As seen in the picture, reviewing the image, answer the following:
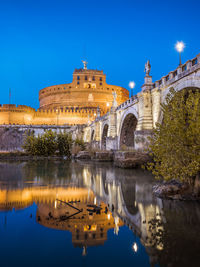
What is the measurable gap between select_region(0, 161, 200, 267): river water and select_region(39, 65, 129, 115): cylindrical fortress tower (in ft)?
255

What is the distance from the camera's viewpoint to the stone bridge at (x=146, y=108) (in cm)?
1395

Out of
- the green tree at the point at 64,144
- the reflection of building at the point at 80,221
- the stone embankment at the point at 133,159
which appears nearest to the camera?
the reflection of building at the point at 80,221

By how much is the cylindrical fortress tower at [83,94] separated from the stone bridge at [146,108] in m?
51.0

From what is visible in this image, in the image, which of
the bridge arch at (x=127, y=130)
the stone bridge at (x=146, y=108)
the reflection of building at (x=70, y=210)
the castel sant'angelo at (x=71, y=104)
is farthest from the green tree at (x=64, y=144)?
the castel sant'angelo at (x=71, y=104)

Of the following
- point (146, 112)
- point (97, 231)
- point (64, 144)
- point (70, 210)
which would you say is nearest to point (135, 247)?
point (97, 231)

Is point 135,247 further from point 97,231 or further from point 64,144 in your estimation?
point 64,144

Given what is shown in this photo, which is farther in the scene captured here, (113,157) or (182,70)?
(113,157)

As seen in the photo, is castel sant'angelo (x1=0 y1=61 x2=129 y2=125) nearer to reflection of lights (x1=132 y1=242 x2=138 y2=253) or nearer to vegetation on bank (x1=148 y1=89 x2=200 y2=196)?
vegetation on bank (x1=148 y1=89 x2=200 y2=196)

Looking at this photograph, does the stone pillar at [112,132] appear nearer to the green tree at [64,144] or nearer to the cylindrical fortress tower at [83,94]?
the green tree at [64,144]

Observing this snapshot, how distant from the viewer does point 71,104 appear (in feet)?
286

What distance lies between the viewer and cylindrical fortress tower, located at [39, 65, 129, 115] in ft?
284

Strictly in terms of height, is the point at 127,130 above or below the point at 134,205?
above

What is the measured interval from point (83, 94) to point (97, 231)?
85197mm

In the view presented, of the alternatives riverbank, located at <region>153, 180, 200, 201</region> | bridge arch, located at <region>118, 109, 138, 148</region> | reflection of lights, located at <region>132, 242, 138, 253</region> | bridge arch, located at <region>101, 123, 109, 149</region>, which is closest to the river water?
reflection of lights, located at <region>132, 242, 138, 253</region>
